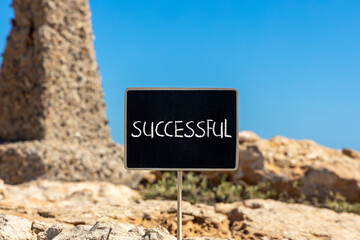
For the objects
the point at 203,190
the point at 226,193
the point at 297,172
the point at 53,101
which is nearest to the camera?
the point at 226,193

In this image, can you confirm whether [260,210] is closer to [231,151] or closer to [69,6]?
[231,151]

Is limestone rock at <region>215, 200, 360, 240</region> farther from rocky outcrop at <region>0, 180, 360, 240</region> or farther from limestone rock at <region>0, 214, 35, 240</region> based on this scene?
limestone rock at <region>0, 214, 35, 240</region>

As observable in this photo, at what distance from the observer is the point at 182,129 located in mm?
3713

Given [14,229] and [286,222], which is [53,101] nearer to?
[14,229]

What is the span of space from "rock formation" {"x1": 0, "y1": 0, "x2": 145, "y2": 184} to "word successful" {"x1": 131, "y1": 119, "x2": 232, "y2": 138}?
208 inches

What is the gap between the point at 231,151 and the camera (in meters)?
3.75

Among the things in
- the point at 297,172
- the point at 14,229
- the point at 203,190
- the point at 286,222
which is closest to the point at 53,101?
the point at 203,190

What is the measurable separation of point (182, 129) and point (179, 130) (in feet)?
0.09

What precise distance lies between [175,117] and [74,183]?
17.2ft

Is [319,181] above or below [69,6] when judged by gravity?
below

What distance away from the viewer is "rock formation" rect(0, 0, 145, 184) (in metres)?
8.59

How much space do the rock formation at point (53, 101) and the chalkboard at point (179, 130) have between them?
17.1 feet

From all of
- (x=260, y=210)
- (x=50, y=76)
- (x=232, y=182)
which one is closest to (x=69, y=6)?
(x=50, y=76)

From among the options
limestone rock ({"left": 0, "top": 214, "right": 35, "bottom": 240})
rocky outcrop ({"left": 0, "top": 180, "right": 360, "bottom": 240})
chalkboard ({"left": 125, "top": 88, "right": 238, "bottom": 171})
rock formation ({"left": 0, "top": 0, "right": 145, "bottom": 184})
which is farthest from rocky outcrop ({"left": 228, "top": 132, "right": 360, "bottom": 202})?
limestone rock ({"left": 0, "top": 214, "right": 35, "bottom": 240})
